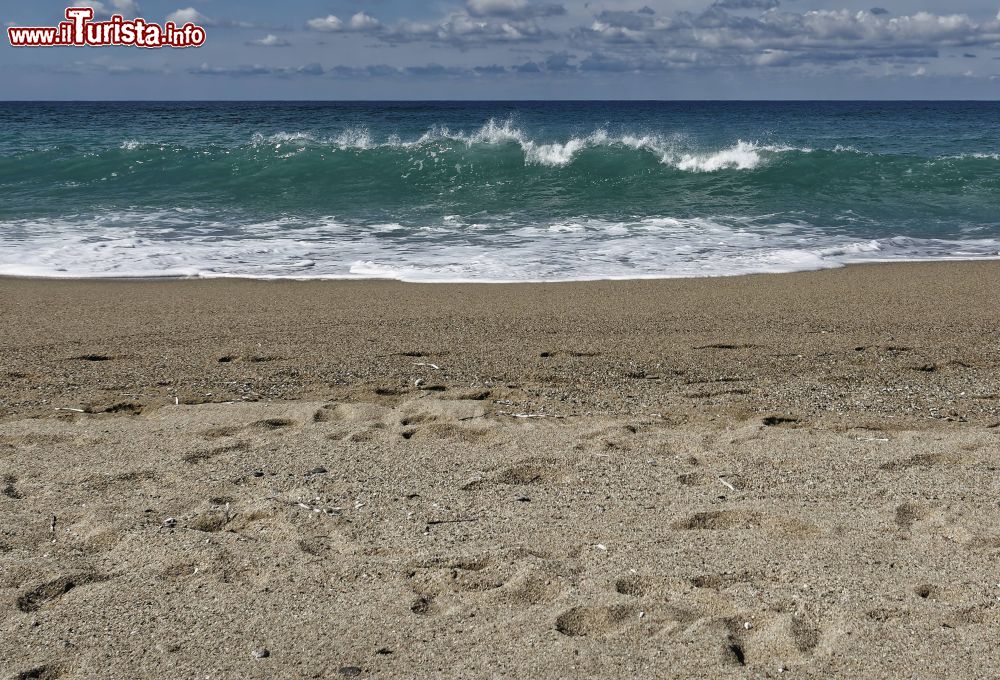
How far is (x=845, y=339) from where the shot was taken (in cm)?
576

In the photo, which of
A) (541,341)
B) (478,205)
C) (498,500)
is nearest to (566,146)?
(478,205)

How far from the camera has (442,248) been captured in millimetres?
9883

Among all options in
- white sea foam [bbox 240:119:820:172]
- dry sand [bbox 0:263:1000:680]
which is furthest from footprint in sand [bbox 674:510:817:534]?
white sea foam [bbox 240:119:820:172]

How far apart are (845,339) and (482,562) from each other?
3.67m

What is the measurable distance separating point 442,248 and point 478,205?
13.5 ft

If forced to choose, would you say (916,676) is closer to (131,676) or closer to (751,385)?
(131,676)

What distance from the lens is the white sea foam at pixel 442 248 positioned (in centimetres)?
849

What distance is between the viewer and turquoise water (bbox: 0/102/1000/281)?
9070 mm

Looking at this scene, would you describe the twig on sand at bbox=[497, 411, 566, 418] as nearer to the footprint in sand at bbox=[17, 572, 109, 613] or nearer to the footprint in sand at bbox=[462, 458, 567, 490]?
the footprint in sand at bbox=[462, 458, 567, 490]

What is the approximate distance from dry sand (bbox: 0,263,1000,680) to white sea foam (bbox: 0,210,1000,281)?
96.0 inches

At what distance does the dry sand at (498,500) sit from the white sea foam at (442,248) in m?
2.44

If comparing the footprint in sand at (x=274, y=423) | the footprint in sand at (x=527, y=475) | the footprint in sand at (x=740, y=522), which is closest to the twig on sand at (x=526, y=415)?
the footprint in sand at (x=527, y=475)

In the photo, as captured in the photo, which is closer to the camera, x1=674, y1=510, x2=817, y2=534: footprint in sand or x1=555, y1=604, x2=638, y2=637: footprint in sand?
x1=555, y1=604, x2=638, y2=637: footprint in sand

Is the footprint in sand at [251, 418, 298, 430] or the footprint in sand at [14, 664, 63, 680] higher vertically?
the footprint in sand at [251, 418, 298, 430]
